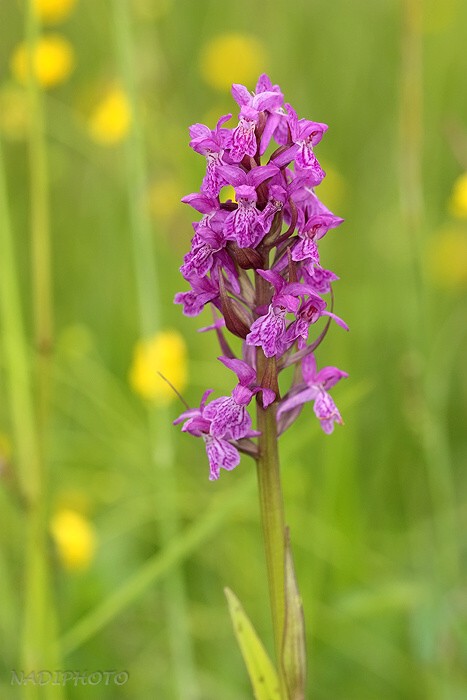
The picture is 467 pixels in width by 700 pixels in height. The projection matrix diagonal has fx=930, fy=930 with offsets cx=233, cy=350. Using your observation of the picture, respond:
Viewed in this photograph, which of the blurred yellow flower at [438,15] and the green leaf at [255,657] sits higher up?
the blurred yellow flower at [438,15]

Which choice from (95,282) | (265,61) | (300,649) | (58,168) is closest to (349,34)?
(265,61)

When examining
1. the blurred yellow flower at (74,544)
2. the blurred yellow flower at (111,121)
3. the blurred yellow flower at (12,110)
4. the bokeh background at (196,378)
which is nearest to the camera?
the bokeh background at (196,378)

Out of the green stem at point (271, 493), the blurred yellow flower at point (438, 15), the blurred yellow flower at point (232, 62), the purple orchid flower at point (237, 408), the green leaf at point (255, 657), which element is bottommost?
the green leaf at point (255, 657)

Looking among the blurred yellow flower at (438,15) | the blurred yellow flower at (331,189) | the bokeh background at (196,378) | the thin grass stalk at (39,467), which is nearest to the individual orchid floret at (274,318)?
the bokeh background at (196,378)

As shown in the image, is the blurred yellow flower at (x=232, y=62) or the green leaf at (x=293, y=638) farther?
the blurred yellow flower at (x=232, y=62)

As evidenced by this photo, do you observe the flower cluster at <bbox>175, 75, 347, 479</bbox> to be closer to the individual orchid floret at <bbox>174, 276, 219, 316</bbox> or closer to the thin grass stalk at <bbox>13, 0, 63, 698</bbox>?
the individual orchid floret at <bbox>174, 276, 219, 316</bbox>

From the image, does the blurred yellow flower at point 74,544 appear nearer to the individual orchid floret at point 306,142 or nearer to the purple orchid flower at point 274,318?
the purple orchid flower at point 274,318

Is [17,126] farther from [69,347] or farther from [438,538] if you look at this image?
[438,538]

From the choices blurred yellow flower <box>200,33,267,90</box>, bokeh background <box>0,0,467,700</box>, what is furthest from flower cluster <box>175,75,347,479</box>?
blurred yellow flower <box>200,33,267,90</box>

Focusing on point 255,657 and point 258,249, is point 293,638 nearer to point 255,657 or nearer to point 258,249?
point 255,657
